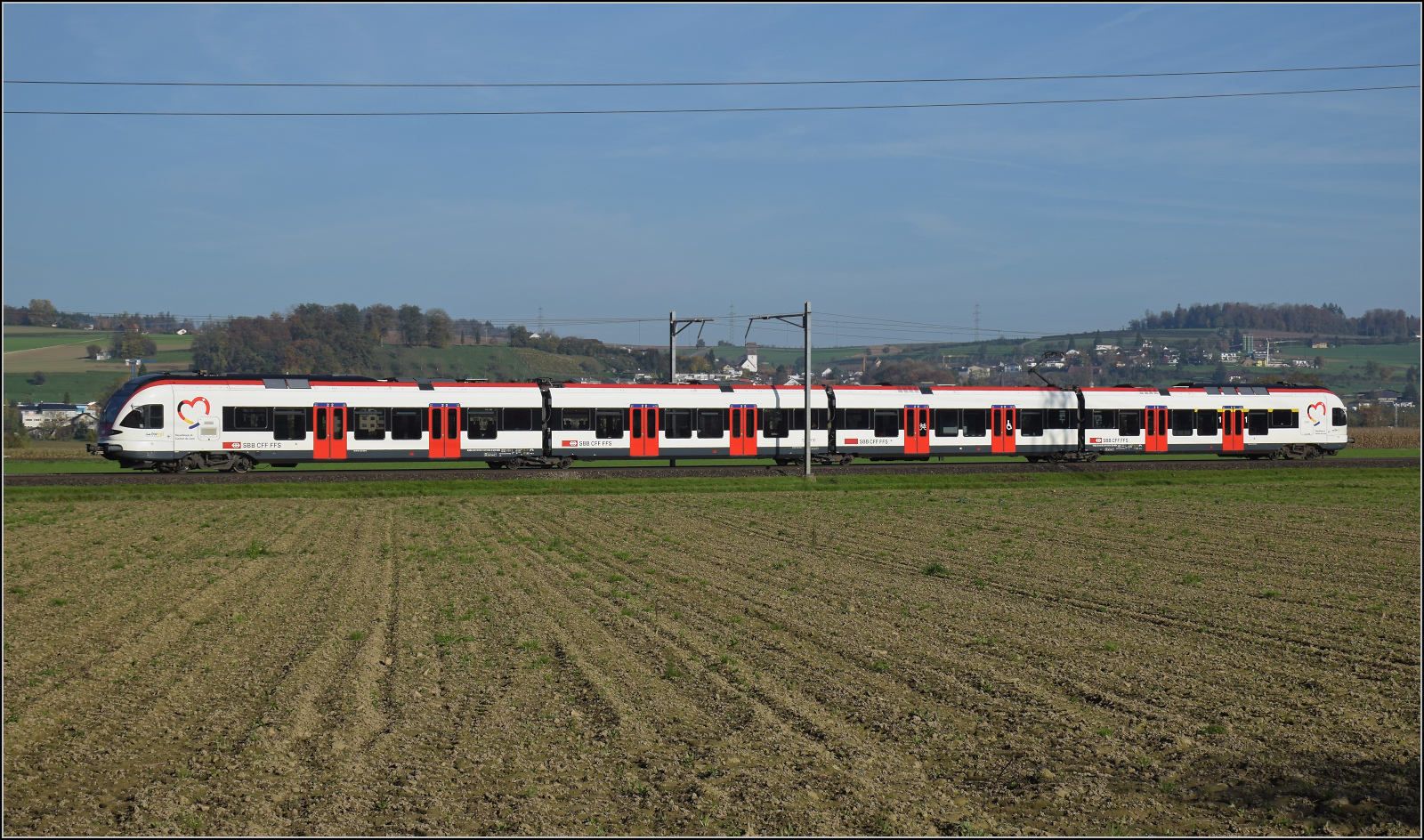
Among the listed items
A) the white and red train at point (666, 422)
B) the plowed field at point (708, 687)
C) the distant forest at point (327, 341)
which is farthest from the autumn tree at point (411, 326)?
the plowed field at point (708, 687)

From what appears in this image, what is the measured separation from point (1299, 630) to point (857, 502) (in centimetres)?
1865

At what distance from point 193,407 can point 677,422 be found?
730 inches

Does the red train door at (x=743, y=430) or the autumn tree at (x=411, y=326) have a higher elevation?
the autumn tree at (x=411, y=326)

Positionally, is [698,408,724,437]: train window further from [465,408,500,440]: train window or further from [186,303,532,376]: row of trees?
[186,303,532,376]: row of trees

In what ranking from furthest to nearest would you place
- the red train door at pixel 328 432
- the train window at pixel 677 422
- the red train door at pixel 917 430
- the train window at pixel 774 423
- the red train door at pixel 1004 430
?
1. the red train door at pixel 1004 430
2. the red train door at pixel 917 430
3. the train window at pixel 774 423
4. the train window at pixel 677 422
5. the red train door at pixel 328 432

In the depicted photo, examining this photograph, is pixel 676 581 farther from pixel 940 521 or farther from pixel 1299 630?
pixel 940 521

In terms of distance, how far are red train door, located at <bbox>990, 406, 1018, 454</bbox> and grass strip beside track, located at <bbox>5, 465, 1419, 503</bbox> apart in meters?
6.76

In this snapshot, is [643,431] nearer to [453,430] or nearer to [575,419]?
[575,419]

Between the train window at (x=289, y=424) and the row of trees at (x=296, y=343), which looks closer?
the train window at (x=289, y=424)

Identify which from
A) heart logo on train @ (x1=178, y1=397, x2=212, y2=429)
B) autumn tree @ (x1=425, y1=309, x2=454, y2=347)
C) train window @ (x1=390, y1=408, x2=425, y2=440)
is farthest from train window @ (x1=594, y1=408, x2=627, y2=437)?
autumn tree @ (x1=425, y1=309, x2=454, y2=347)

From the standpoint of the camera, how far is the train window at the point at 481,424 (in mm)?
41469

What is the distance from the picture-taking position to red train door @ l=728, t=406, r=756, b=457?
148 feet

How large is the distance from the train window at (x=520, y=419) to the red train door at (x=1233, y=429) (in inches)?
1360

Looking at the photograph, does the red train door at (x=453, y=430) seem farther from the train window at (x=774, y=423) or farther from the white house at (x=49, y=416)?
the white house at (x=49, y=416)
